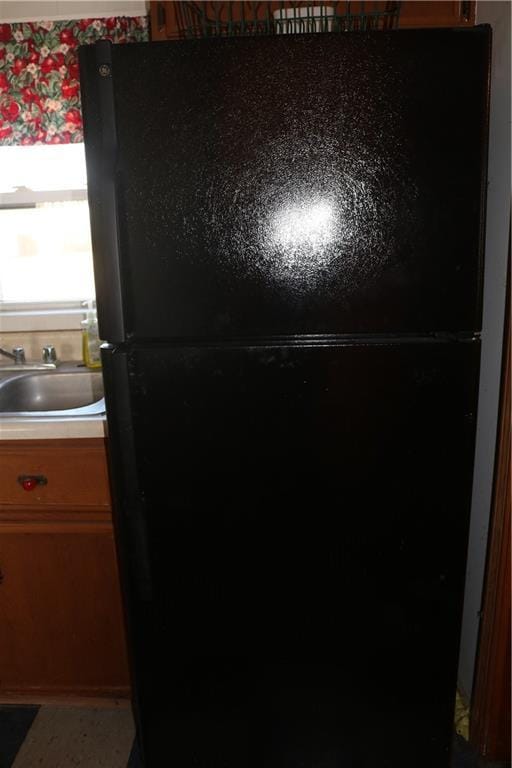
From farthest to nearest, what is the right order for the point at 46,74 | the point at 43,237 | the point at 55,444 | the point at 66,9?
the point at 43,237
the point at 46,74
the point at 66,9
the point at 55,444

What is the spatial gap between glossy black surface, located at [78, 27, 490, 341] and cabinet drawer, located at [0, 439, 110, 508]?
1.52 feet

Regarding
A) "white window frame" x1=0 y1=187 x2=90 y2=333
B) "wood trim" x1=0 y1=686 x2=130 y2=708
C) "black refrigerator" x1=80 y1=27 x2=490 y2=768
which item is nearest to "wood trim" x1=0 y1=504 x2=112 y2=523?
"black refrigerator" x1=80 y1=27 x2=490 y2=768

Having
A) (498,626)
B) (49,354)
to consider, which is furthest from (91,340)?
(498,626)

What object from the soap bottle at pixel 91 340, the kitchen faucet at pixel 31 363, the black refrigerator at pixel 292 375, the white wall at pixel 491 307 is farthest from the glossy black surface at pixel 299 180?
the kitchen faucet at pixel 31 363

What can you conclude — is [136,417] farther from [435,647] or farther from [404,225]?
[435,647]

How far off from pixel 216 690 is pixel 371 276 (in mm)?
921

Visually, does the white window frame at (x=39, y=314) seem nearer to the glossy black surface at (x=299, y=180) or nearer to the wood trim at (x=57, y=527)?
the wood trim at (x=57, y=527)

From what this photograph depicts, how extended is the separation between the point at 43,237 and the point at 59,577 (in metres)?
1.17

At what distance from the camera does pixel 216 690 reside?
1236 millimetres

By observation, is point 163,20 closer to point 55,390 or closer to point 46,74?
point 46,74

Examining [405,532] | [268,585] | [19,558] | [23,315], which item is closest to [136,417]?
[268,585]

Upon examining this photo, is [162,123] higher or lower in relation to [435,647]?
higher

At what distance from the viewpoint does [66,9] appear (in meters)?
1.67

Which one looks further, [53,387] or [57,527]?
[53,387]
